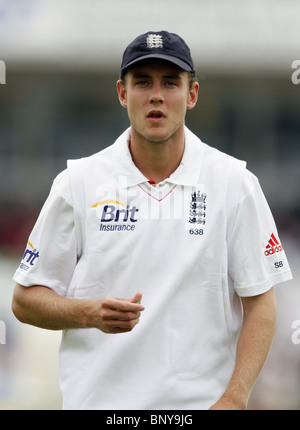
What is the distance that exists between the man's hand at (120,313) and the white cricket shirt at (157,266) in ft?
0.76

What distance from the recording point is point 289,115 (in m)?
10.9

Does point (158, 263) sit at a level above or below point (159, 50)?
below

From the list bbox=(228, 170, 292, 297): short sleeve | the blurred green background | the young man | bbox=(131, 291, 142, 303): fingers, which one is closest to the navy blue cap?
the young man

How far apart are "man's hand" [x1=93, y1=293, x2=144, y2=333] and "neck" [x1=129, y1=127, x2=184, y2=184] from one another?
625 mm

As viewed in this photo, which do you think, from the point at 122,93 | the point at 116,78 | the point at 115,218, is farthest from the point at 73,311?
the point at 116,78

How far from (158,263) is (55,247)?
41 cm

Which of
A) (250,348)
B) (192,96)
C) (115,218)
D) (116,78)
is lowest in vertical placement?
(250,348)

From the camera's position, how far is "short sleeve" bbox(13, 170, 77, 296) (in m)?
2.78

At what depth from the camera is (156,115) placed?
2.72m

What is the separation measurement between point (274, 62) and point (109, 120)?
279 centimetres

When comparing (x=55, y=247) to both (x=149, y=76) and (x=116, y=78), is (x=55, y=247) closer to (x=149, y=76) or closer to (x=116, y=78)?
(x=149, y=76)

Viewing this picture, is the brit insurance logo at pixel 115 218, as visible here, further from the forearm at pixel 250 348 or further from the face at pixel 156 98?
the forearm at pixel 250 348
